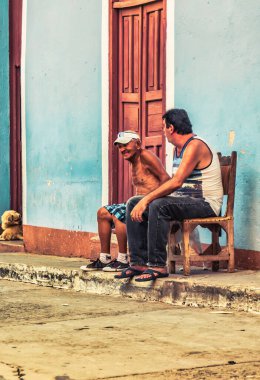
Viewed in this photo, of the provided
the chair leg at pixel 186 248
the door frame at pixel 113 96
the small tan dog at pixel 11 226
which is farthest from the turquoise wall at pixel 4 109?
the chair leg at pixel 186 248

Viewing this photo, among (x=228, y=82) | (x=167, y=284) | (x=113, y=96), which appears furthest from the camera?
(x=113, y=96)

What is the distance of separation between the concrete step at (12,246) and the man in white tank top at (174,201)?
13.0 ft

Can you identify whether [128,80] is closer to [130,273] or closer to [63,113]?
[63,113]

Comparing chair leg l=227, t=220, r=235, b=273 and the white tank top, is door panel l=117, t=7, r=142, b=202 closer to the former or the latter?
the white tank top

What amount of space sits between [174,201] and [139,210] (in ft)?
0.91

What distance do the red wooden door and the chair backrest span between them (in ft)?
4.66

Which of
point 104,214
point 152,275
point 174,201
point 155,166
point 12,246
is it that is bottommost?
point 12,246

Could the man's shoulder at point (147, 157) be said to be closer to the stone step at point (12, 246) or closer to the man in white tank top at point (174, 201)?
the man in white tank top at point (174, 201)

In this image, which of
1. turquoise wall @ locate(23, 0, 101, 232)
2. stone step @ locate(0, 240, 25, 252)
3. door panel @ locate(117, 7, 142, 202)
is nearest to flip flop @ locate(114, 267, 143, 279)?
door panel @ locate(117, 7, 142, 202)

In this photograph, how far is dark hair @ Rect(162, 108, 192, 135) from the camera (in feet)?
26.2

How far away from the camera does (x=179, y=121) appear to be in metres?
7.98

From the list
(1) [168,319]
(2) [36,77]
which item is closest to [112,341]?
(1) [168,319]

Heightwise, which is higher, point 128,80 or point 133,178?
point 128,80

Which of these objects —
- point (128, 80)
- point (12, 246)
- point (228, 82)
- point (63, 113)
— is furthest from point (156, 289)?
point (12, 246)
